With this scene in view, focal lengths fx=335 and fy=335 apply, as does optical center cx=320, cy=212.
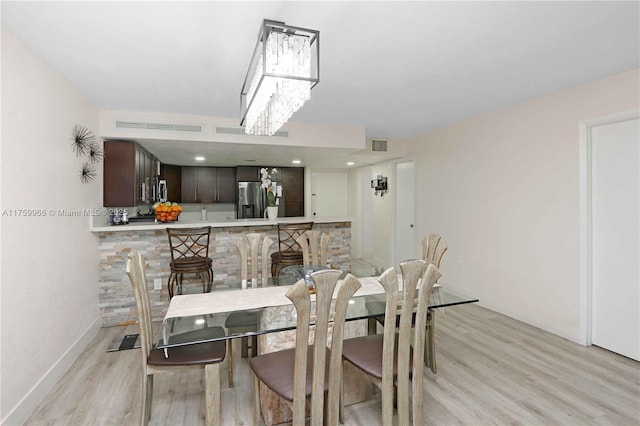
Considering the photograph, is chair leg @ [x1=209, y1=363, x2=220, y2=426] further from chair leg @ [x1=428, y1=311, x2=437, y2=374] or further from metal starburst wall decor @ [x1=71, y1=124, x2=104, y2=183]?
metal starburst wall decor @ [x1=71, y1=124, x2=104, y2=183]

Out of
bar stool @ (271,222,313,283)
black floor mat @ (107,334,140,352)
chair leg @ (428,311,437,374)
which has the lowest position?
black floor mat @ (107,334,140,352)

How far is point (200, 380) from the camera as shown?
2594mm

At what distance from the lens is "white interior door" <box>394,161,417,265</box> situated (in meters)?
5.76

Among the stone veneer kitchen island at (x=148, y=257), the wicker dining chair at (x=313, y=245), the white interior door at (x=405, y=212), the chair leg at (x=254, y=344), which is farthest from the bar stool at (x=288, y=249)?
the white interior door at (x=405, y=212)

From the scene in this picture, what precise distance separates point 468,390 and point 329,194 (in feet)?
18.8

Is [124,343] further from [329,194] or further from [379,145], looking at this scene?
[329,194]

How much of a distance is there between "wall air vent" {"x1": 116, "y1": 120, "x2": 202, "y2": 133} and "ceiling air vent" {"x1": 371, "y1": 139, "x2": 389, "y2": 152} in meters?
2.87

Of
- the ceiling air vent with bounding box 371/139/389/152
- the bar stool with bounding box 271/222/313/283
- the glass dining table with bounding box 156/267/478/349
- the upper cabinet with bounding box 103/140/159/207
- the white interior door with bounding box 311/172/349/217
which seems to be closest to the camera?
the glass dining table with bounding box 156/267/478/349

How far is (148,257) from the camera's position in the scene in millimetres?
3955

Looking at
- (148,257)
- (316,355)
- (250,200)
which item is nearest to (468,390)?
(316,355)

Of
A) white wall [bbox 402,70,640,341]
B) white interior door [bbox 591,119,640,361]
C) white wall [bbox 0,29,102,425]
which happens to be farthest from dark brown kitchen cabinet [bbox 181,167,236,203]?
white interior door [bbox 591,119,640,361]

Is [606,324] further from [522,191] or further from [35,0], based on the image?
[35,0]

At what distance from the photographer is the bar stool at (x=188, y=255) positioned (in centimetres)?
363

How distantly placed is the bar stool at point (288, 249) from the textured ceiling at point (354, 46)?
1.60m
